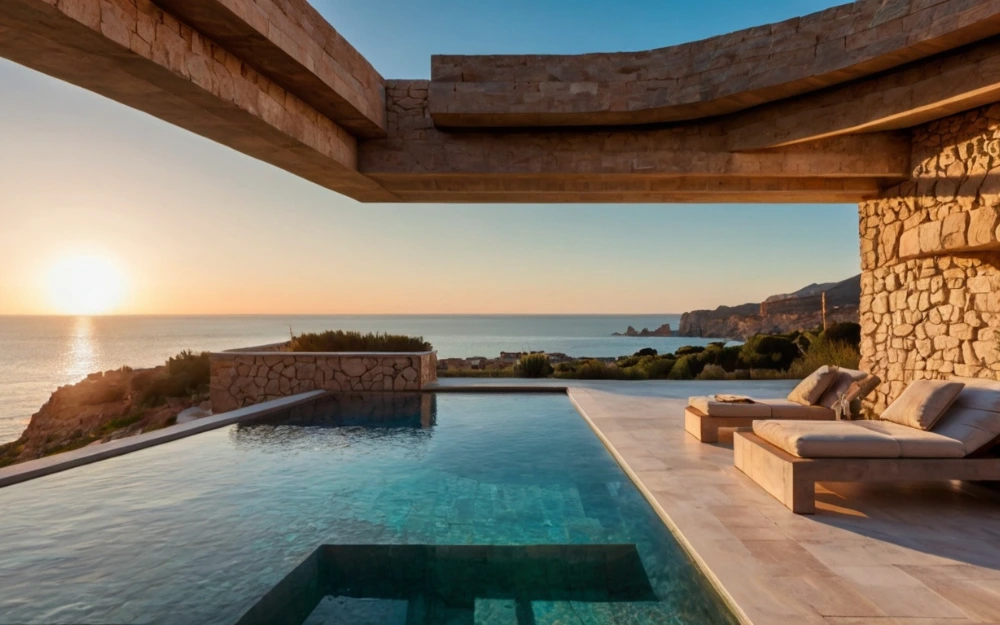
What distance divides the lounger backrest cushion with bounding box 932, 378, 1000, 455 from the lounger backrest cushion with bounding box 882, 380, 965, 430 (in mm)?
60

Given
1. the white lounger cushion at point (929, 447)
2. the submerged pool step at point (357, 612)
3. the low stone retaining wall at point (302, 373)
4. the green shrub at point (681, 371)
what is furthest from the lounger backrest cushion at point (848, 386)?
the green shrub at point (681, 371)

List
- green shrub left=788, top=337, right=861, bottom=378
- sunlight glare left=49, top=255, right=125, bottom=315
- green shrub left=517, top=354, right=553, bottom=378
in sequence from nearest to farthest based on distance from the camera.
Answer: green shrub left=788, top=337, right=861, bottom=378
green shrub left=517, top=354, right=553, bottom=378
sunlight glare left=49, top=255, right=125, bottom=315

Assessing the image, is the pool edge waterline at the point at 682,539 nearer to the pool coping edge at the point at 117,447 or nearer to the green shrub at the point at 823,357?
the pool coping edge at the point at 117,447

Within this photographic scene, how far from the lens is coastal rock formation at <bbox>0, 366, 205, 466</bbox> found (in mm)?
11341

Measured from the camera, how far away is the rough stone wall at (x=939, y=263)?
6.19 metres

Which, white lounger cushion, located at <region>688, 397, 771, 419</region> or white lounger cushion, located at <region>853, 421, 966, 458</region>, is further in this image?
white lounger cushion, located at <region>688, 397, 771, 419</region>

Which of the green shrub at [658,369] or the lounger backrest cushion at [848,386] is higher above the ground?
the lounger backrest cushion at [848,386]

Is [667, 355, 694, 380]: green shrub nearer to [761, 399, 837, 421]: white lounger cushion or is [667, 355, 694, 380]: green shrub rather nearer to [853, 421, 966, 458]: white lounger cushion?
[761, 399, 837, 421]: white lounger cushion

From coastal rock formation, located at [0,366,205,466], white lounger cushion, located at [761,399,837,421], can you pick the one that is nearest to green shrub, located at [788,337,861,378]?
white lounger cushion, located at [761,399,837,421]

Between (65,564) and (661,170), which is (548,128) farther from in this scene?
(65,564)

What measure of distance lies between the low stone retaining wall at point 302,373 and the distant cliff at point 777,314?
25.6 metres

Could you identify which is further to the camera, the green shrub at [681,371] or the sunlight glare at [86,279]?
the sunlight glare at [86,279]

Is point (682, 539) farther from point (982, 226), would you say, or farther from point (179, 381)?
point (179, 381)

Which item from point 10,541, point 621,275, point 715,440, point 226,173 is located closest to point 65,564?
point 10,541
